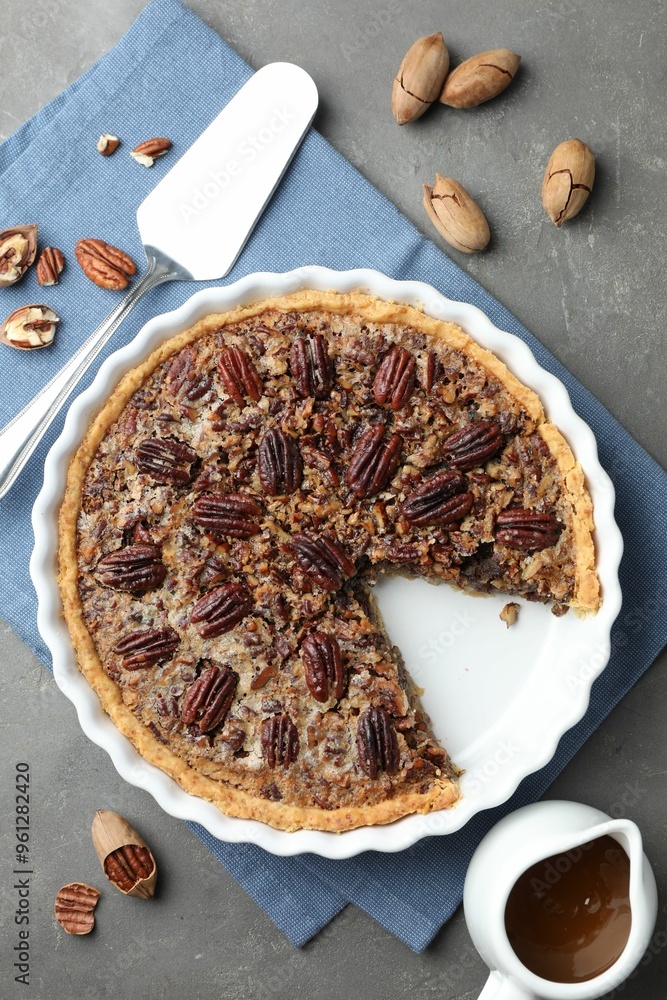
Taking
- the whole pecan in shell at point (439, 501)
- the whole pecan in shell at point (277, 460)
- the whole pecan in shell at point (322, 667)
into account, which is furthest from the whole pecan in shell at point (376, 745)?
the whole pecan in shell at point (277, 460)

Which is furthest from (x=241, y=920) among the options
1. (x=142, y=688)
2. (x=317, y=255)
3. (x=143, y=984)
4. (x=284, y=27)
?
(x=284, y=27)

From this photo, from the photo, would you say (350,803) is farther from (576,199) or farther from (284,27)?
(284,27)

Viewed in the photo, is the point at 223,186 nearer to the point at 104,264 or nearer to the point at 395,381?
the point at 104,264

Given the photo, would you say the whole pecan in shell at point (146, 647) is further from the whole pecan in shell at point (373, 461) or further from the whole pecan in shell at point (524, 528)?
the whole pecan in shell at point (524, 528)

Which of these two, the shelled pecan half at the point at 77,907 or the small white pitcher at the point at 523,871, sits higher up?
the small white pitcher at the point at 523,871

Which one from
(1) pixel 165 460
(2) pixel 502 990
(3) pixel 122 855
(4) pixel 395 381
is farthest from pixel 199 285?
(2) pixel 502 990
